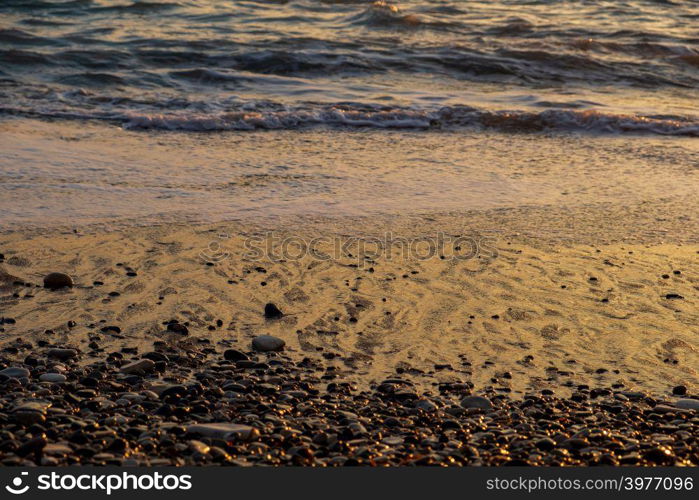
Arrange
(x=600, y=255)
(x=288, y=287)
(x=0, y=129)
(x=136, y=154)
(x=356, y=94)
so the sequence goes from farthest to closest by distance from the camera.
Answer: (x=356, y=94), (x=0, y=129), (x=136, y=154), (x=600, y=255), (x=288, y=287)

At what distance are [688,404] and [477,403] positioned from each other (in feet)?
2.75

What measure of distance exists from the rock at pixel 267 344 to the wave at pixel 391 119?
5.31m

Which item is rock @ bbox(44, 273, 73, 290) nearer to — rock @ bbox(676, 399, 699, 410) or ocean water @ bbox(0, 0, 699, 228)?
ocean water @ bbox(0, 0, 699, 228)

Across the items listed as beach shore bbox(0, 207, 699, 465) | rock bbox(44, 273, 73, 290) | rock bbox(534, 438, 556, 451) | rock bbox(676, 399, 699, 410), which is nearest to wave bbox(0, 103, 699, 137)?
beach shore bbox(0, 207, 699, 465)

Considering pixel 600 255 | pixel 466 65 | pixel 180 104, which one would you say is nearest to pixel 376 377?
pixel 600 255

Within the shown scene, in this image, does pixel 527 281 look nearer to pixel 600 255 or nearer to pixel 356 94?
pixel 600 255

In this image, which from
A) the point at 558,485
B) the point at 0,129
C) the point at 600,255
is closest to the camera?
the point at 558,485

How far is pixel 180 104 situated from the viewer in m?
10.2

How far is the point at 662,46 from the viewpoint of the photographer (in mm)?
14664

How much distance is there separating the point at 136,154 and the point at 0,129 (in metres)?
1.63

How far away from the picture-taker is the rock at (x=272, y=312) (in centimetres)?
433

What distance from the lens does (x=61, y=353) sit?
374cm

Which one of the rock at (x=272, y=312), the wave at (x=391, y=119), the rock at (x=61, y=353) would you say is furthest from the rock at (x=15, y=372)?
the wave at (x=391, y=119)

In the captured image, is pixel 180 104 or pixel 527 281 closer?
pixel 527 281
